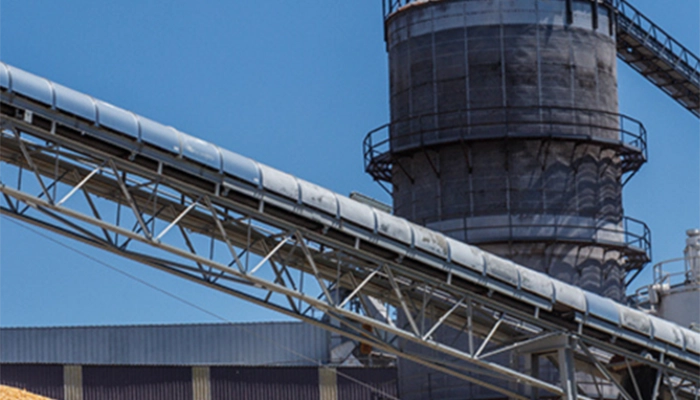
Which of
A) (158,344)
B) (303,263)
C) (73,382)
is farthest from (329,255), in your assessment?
(158,344)

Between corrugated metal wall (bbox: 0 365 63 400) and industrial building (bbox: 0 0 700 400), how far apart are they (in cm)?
13

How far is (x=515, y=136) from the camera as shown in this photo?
3912 cm

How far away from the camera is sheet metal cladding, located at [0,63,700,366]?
26969mm

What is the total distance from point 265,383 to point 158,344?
447 inches

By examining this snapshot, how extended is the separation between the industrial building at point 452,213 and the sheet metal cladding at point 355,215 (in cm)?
4

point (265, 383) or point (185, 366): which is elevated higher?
point (185, 366)

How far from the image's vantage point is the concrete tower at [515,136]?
39.3 metres

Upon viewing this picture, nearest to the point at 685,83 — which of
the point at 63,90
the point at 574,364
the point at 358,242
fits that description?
the point at 574,364

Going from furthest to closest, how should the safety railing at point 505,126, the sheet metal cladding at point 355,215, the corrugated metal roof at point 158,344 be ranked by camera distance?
the corrugated metal roof at point 158,344 < the safety railing at point 505,126 < the sheet metal cladding at point 355,215

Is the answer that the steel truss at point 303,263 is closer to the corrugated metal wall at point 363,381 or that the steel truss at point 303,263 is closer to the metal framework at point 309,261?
the metal framework at point 309,261

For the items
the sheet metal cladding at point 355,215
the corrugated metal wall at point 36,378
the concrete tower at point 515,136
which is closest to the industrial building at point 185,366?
the corrugated metal wall at point 36,378

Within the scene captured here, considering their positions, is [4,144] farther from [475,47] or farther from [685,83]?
[685,83]

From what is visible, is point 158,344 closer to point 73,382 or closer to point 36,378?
point 73,382

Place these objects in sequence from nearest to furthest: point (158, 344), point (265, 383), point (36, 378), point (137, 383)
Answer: point (36, 378) < point (137, 383) < point (265, 383) < point (158, 344)
